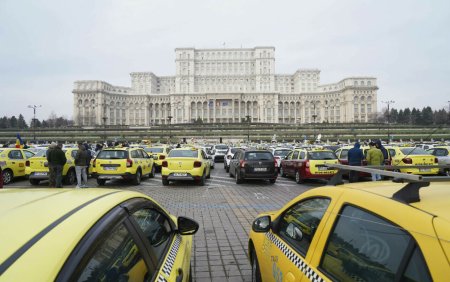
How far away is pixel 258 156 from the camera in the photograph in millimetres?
14750

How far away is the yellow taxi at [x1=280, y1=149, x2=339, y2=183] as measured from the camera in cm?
1427

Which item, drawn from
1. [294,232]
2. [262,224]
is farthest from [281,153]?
[294,232]

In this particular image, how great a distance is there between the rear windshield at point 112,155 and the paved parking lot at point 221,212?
5.16 ft

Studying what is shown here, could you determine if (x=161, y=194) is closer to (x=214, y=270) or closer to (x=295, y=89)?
(x=214, y=270)

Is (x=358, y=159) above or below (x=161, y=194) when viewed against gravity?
above

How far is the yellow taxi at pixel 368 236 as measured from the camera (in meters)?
1.57

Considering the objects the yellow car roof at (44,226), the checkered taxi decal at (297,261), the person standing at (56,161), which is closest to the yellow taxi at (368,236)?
the checkered taxi decal at (297,261)

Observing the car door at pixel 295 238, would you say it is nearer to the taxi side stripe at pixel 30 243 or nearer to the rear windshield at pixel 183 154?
the taxi side stripe at pixel 30 243

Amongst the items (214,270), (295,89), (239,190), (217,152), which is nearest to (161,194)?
(239,190)

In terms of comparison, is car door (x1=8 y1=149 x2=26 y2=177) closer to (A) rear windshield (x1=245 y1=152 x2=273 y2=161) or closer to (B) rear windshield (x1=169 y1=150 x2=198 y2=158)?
(B) rear windshield (x1=169 y1=150 x2=198 y2=158)

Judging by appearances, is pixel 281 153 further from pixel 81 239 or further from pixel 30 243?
pixel 30 243

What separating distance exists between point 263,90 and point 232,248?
143 metres

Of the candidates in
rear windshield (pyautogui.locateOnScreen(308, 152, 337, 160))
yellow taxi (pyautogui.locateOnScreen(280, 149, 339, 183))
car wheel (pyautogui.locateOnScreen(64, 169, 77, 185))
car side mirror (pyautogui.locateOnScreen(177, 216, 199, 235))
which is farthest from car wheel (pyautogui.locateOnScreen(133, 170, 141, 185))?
car side mirror (pyautogui.locateOnScreen(177, 216, 199, 235))

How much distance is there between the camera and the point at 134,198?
2.63 m
